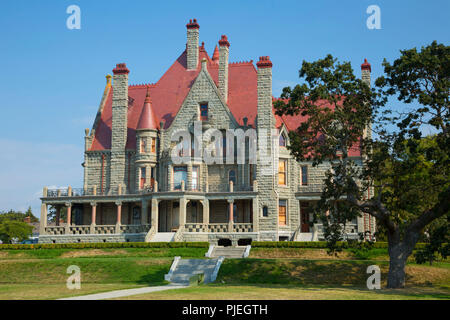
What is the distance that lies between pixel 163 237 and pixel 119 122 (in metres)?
12.9

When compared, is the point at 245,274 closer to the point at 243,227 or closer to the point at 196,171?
the point at 243,227

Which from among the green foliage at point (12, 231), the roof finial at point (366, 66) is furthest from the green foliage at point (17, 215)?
the roof finial at point (366, 66)

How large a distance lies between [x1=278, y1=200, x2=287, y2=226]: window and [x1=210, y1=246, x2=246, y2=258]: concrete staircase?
321 inches

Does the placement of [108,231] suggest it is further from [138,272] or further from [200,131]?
[138,272]

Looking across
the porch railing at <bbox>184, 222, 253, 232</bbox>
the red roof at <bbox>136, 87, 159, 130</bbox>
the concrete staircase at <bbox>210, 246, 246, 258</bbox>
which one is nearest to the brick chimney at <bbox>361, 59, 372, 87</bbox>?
the porch railing at <bbox>184, 222, 253, 232</bbox>

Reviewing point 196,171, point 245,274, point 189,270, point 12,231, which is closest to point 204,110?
point 196,171

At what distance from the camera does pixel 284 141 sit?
50875mm

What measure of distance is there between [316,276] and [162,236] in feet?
60.8

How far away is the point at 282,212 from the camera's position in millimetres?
50031

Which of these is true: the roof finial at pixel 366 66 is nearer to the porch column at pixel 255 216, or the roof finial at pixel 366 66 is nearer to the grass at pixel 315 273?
the porch column at pixel 255 216

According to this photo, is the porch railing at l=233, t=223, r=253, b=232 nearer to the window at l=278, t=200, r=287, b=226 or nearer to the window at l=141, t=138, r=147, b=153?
the window at l=278, t=200, r=287, b=226

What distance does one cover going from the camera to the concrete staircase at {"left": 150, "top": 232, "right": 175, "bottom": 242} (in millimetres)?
46753
